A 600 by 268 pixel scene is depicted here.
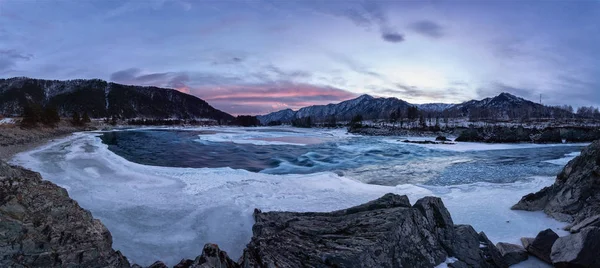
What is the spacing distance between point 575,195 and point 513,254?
4.74 m

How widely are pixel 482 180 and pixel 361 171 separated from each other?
7.00 metres

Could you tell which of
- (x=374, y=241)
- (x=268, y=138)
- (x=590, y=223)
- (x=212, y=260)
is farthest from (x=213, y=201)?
(x=268, y=138)

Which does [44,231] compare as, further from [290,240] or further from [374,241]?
[374,241]

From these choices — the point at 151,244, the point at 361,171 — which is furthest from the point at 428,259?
the point at 361,171

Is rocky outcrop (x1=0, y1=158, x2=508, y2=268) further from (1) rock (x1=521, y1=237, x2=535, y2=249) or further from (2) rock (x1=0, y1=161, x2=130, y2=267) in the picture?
(1) rock (x1=521, y1=237, x2=535, y2=249)

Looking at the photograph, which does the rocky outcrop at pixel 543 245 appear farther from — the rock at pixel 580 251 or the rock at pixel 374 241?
the rock at pixel 374 241

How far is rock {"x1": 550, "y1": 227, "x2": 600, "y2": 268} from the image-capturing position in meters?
5.29

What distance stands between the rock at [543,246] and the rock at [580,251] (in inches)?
12.6

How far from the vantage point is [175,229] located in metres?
8.84

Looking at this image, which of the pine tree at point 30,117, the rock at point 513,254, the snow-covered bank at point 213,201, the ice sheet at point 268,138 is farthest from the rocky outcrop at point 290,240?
the pine tree at point 30,117

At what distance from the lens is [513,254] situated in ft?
21.1

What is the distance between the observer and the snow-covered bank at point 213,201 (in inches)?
322

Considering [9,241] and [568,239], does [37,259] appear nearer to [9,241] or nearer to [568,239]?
[9,241]

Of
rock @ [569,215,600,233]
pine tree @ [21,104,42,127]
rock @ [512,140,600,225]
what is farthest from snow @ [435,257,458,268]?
pine tree @ [21,104,42,127]
